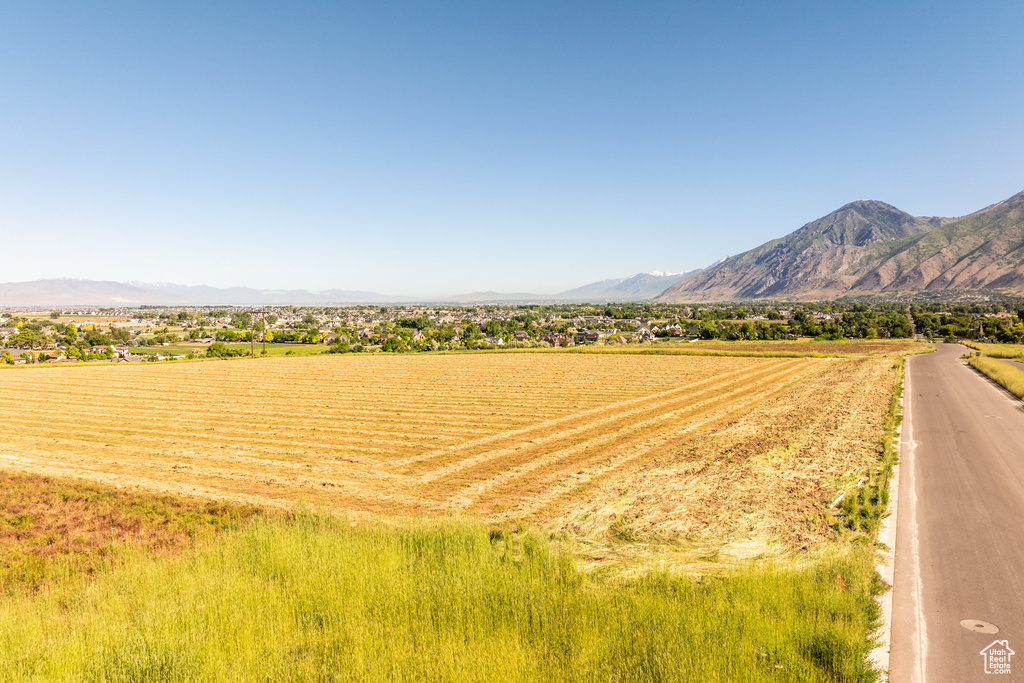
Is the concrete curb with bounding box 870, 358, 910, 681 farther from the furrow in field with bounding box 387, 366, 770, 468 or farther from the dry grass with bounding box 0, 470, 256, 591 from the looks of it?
the furrow in field with bounding box 387, 366, 770, 468

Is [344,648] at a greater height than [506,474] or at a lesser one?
greater

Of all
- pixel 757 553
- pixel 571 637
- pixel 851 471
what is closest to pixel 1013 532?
pixel 851 471

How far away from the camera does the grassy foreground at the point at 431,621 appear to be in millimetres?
6207

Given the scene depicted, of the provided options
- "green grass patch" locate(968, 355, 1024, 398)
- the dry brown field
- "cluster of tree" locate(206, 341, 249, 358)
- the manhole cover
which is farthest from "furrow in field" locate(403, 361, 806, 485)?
"cluster of tree" locate(206, 341, 249, 358)

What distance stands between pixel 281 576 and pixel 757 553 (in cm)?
978

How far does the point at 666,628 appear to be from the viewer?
693cm

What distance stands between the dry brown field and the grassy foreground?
2377 mm

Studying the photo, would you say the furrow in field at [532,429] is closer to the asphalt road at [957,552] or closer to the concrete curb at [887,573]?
the concrete curb at [887,573]

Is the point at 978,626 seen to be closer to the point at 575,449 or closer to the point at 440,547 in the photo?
the point at 440,547

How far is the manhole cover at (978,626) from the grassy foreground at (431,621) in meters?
1.26

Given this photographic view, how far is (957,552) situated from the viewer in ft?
33.4

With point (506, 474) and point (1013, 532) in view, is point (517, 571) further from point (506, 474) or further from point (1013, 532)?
point (1013, 532)
